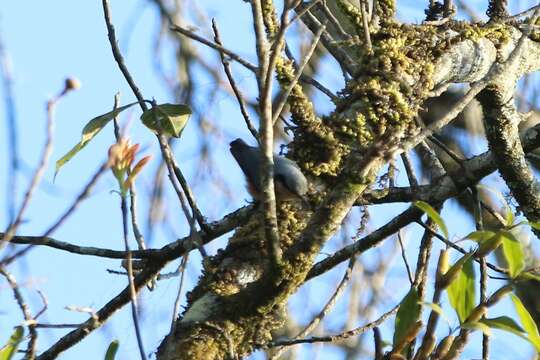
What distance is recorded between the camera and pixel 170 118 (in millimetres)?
1933

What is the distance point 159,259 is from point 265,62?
77 cm

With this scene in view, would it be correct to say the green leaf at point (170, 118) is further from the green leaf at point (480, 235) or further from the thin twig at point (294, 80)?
the green leaf at point (480, 235)

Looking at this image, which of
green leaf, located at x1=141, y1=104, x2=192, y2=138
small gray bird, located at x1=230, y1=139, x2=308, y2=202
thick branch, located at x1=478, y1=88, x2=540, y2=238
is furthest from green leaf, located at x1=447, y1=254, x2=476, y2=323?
thick branch, located at x1=478, y1=88, x2=540, y2=238

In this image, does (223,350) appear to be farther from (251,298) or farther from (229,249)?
(229,249)

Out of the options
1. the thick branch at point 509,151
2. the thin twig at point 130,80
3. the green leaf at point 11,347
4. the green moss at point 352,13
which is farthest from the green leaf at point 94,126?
the thick branch at point 509,151

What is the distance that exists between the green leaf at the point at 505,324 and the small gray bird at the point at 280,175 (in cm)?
56

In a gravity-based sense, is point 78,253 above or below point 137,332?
above

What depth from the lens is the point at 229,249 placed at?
186 centimetres

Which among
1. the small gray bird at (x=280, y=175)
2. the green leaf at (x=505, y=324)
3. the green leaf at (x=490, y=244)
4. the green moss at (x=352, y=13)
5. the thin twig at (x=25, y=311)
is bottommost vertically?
the green leaf at (x=505, y=324)

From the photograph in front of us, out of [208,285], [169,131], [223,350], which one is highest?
[169,131]

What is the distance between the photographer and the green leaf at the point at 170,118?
190 cm

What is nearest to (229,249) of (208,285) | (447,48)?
(208,285)

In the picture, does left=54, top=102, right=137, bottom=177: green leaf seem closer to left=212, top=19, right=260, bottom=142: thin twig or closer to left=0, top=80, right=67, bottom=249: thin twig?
left=212, top=19, right=260, bottom=142: thin twig

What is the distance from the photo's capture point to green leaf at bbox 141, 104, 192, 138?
1899 mm
